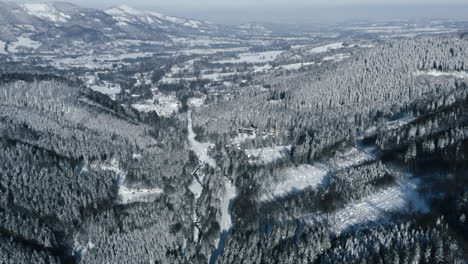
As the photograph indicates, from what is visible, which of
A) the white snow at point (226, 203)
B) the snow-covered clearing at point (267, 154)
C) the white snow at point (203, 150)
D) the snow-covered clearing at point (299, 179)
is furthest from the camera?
the white snow at point (203, 150)

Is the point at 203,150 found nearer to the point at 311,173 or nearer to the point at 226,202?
the point at 311,173

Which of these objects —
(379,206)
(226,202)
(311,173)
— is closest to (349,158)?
(311,173)

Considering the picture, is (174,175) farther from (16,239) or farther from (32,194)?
(16,239)

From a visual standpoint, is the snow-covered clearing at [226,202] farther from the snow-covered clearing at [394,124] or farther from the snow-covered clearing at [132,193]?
the snow-covered clearing at [394,124]

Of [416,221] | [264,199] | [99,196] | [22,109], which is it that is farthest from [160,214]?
[22,109]

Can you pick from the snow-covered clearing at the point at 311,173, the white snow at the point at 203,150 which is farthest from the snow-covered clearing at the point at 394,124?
the white snow at the point at 203,150
